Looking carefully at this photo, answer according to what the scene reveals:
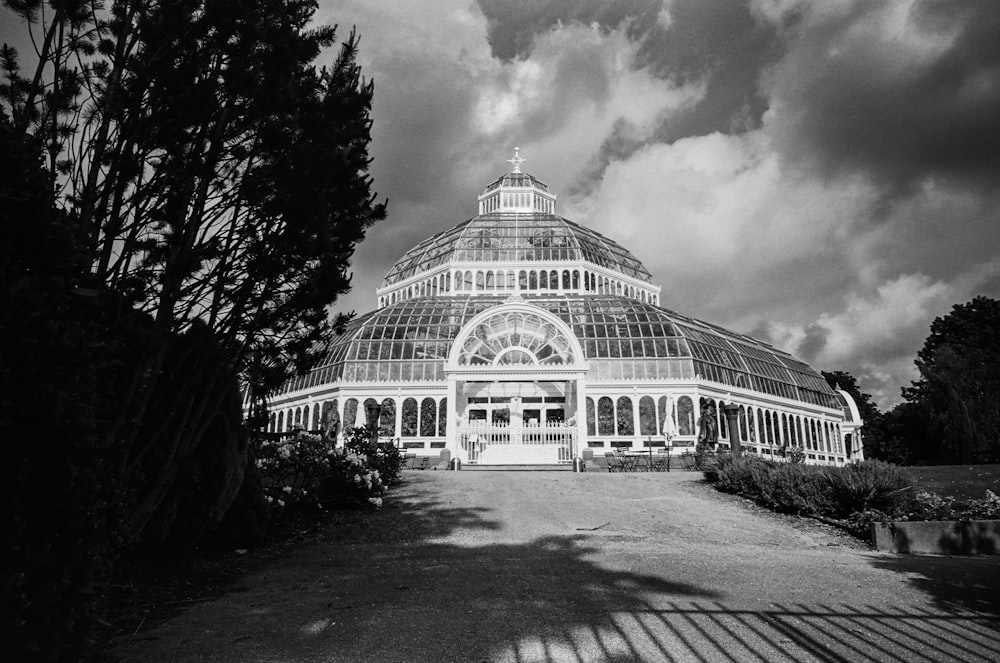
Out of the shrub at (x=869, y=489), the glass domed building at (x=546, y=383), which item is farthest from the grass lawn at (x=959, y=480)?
the glass domed building at (x=546, y=383)

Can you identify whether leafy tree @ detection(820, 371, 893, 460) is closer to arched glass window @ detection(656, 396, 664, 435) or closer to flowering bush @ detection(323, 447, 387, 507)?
arched glass window @ detection(656, 396, 664, 435)

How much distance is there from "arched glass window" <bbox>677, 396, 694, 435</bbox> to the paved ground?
18.4 metres

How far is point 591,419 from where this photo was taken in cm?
2945

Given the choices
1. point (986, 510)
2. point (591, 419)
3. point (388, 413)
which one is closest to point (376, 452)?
point (986, 510)

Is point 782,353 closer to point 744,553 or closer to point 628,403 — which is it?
point 628,403

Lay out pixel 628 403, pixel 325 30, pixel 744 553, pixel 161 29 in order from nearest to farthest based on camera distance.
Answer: pixel 161 29 < pixel 325 30 < pixel 744 553 < pixel 628 403

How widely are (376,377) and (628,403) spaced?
12187 mm

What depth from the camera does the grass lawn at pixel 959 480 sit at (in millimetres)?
13625

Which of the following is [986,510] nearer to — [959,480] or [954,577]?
[954,577]

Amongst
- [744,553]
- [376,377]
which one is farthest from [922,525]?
[376,377]

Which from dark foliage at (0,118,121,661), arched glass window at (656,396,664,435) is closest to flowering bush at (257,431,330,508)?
dark foliage at (0,118,121,661)

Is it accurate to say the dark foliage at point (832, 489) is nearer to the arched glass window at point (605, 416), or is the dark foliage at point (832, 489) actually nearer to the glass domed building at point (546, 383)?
the glass domed building at point (546, 383)

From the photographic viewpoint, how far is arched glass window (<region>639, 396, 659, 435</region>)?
29125mm

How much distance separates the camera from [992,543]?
9.37 m
